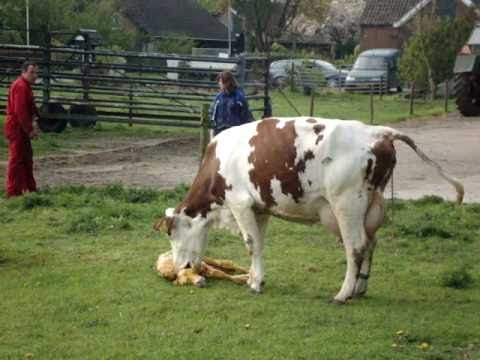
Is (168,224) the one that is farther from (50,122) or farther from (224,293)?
(50,122)

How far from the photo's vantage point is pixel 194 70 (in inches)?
950

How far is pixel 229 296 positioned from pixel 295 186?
104 centimetres

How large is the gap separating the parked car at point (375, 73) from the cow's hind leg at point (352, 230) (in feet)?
106

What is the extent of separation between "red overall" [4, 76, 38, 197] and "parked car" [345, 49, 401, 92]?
1078 inches

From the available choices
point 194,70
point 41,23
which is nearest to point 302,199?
point 194,70

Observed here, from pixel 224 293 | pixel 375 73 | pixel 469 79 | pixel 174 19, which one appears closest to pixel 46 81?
pixel 469 79

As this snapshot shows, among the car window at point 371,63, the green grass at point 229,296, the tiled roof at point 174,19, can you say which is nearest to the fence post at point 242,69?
the green grass at point 229,296

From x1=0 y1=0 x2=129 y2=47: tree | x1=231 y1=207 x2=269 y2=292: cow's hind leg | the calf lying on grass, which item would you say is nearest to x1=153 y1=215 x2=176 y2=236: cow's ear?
the calf lying on grass

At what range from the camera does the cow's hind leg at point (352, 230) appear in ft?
28.9

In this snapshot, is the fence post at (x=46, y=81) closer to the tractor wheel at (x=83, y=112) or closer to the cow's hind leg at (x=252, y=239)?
the tractor wheel at (x=83, y=112)

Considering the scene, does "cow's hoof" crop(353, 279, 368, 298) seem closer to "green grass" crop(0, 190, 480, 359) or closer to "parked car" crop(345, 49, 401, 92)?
"green grass" crop(0, 190, 480, 359)

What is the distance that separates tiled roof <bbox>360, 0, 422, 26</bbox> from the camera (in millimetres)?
60344

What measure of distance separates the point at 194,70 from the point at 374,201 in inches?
612

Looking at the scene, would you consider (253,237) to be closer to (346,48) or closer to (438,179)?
(438,179)
